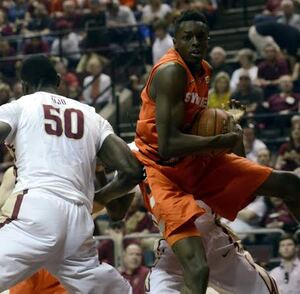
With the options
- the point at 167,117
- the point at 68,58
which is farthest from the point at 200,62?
the point at 68,58

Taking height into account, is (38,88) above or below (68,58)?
above

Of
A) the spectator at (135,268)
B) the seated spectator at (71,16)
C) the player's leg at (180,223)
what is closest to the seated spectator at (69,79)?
the seated spectator at (71,16)

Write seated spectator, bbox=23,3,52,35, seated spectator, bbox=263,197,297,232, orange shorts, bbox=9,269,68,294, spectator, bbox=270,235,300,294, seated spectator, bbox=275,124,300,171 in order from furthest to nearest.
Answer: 1. seated spectator, bbox=23,3,52,35
2. seated spectator, bbox=275,124,300,171
3. seated spectator, bbox=263,197,297,232
4. spectator, bbox=270,235,300,294
5. orange shorts, bbox=9,269,68,294

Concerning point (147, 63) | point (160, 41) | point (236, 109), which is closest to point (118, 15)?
point (147, 63)

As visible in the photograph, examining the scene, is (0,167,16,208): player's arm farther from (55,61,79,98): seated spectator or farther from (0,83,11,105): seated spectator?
(55,61,79,98): seated spectator

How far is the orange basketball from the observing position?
6.77 metres

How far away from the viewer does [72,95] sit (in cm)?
1580

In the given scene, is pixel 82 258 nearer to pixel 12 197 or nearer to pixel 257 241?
pixel 12 197

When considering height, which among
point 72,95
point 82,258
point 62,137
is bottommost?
point 72,95

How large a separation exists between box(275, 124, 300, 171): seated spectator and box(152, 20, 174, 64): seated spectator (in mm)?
3699

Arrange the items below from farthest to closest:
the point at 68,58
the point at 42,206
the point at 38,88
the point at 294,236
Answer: the point at 68,58 → the point at 294,236 → the point at 38,88 → the point at 42,206

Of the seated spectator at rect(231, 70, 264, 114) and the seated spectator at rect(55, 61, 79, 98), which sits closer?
the seated spectator at rect(231, 70, 264, 114)

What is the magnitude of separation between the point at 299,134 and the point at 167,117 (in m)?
5.51

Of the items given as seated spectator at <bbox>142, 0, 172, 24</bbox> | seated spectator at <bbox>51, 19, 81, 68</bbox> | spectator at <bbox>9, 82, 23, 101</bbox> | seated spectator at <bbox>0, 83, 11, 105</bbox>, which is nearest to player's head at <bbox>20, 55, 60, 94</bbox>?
seated spectator at <bbox>0, 83, 11, 105</bbox>
